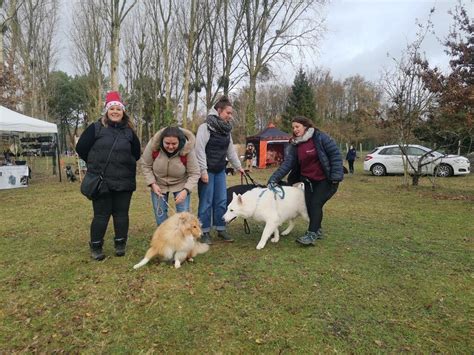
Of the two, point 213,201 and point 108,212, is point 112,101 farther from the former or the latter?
point 213,201

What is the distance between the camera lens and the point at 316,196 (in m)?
4.97

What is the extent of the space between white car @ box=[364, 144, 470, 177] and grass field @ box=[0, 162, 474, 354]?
36.8 feet

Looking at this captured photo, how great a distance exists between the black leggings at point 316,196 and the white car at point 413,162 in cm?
1266

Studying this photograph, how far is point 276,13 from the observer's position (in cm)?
2419

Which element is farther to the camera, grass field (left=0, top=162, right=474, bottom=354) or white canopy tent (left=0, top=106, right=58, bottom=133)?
white canopy tent (left=0, top=106, right=58, bottom=133)

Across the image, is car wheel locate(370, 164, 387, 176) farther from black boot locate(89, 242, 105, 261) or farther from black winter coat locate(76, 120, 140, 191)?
black boot locate(89, 242, 105, 261)

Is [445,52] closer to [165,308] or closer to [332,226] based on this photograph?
[332,226]

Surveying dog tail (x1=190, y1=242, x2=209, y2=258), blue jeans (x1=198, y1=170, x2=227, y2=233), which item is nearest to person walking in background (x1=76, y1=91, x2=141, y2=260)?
dog tail (x1=190, y1=242, x2=209, y2=258)

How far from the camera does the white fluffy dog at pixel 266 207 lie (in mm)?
4969

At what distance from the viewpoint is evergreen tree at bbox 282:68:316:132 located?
36812 mm

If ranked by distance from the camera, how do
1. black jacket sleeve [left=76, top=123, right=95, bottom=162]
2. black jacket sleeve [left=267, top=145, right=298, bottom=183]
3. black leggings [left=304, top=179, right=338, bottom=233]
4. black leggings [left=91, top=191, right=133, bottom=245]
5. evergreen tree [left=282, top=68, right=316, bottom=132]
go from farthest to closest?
evergreen tree [left=282, top=68, right=316, bottom=132] → black jacket sleeve [left=267, top=145, right=298, bottom=183] → black leggings [left=304, top=179, right=338, bottom=233] → black leggings [left=91, top=191, right=133, bottom=245] → black jacket sleeve [left=76, top=123, right=95, bottom=162]

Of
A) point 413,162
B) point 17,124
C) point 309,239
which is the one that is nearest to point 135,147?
point 309,239

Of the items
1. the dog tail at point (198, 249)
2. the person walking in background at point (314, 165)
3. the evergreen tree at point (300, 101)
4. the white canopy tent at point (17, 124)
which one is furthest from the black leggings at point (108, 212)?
the evergreen tree at point (300, 101)

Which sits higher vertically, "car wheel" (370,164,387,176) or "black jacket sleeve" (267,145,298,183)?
"black jacket sleeve" (267,145,298,183)
